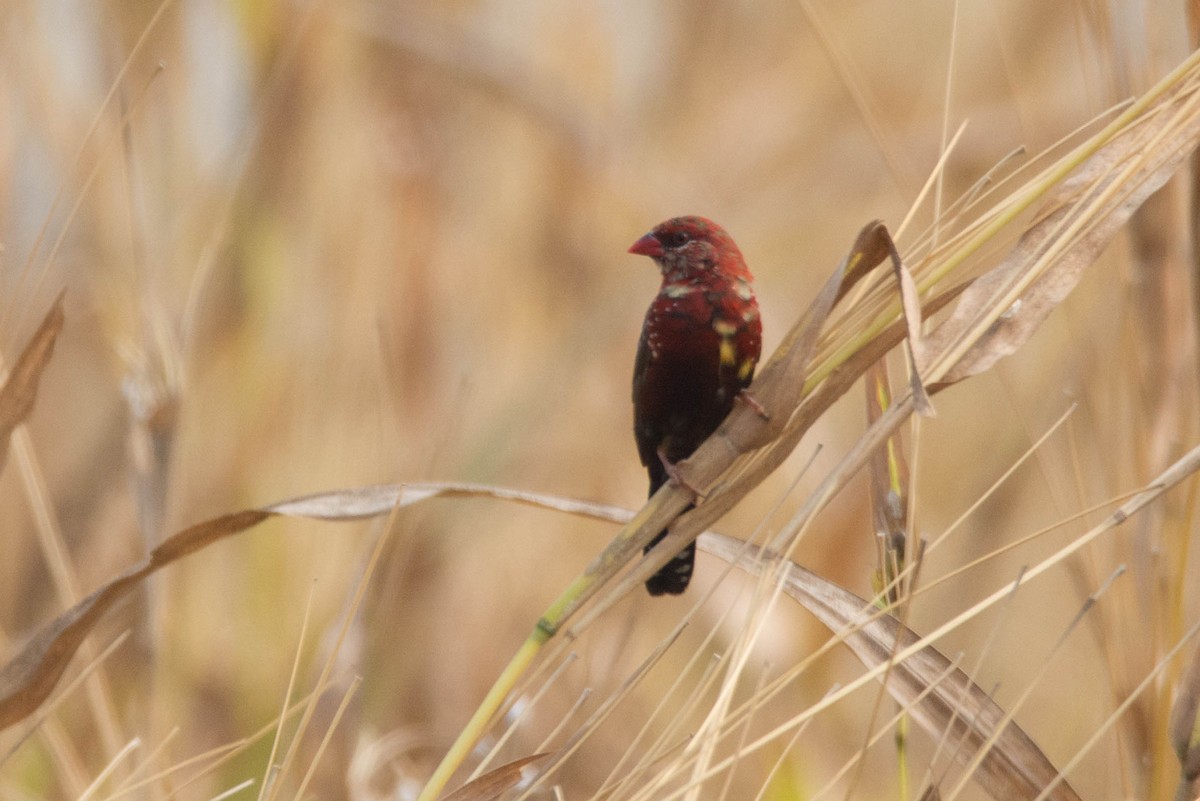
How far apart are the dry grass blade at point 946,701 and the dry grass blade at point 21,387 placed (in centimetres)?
77

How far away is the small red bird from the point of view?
6.64 feet

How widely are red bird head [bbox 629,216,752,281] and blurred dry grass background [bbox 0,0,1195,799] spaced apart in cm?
49

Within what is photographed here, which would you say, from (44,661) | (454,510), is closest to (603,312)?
(454,510)

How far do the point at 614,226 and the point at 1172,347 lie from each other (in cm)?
226

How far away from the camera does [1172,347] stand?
1337 millimetres

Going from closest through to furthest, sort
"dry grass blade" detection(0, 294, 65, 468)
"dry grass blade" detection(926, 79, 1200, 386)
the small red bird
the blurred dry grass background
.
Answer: "dry grass blade" detection(926, 79, 1200, 386) < "dry grass blade" detection(0, 294, 65, 468) < the small red bird < the blurred dry grass background

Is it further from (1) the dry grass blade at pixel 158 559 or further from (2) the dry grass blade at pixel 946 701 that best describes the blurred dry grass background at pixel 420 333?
(2) the dry grass blade at pixel 946 701

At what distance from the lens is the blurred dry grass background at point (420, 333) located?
2525mm

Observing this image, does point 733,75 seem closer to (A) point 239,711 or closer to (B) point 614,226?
(B) point 614,226

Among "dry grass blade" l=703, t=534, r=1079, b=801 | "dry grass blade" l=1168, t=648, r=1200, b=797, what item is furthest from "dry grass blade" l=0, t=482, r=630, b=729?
"dry grass blade" l=1168, t=648, r=1200, b=797

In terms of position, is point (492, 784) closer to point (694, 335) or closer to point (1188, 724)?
point (1188, 724)

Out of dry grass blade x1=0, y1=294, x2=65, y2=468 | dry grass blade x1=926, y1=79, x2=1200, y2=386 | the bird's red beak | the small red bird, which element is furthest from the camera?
the bird's red beak

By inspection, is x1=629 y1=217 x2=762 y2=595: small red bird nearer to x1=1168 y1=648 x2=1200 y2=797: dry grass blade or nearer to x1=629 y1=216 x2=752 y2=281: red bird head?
x1=629 y1=216 x2=752 y2=281: red bird head

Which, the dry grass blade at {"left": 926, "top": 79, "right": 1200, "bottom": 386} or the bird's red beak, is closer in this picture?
the dry grass blade at {"left": 926, "top": 79, "right": 1200, "bottom": 386}
